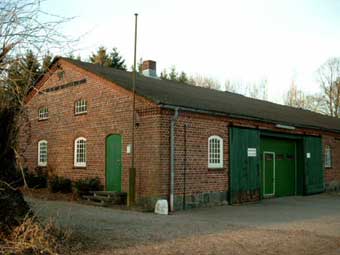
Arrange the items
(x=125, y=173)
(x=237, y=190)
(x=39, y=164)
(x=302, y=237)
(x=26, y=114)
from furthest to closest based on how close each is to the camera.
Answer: (x=39, y=164)
(x=237, y=190)
(x=125, y=173)
(x=302, y=237)
(x=26, y=114)

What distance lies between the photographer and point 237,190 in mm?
18859

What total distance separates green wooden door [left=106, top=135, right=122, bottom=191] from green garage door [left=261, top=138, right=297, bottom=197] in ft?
23.1

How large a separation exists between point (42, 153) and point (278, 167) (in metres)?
11.9

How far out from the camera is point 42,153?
23438mm

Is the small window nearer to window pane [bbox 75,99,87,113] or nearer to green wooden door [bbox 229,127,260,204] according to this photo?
green wooden door [bbox 229,127,260,204]

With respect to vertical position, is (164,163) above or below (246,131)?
below

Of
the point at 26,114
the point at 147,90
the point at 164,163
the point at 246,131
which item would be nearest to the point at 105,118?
the point at 147,90

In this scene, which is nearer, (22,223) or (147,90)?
(22,223)

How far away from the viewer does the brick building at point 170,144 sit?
1648 centimetres

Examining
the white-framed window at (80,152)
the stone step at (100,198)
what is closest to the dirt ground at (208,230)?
the stone step at (100,198)

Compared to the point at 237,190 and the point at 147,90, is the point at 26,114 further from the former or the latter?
the point at 237,190

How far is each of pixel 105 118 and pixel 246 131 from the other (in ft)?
19.7

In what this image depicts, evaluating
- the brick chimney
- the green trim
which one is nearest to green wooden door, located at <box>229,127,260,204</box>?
the green trim

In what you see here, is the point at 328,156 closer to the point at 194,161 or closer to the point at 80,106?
the point at 194,161
